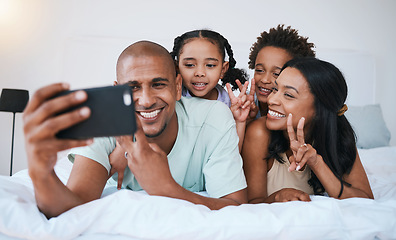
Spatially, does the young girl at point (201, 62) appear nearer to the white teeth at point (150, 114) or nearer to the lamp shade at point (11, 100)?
the white teeth at point (150, 114)

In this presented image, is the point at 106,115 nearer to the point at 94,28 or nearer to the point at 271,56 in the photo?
the point at 271,56

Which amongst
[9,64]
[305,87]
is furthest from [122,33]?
[305,87]

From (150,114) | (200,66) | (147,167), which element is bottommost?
(147,167)

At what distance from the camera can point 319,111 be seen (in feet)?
4.60

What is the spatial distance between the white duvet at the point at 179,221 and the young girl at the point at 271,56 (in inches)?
36.3

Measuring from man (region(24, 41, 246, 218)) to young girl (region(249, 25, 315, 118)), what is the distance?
525 mm

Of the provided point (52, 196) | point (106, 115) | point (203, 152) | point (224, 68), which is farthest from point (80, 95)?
point (224, 68)

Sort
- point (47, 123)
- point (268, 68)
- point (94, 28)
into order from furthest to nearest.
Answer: point (94, 28) < point (268, 68) < point (47, 123)

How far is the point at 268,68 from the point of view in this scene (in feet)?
5.90

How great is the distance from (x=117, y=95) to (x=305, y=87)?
0.98 m

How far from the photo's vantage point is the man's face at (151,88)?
42.9 inches

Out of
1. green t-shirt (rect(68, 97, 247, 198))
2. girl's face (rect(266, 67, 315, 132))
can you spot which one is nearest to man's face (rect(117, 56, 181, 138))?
green t-shirt (rect(68, 97, 247, 198))

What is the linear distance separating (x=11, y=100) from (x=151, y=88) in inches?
75.5

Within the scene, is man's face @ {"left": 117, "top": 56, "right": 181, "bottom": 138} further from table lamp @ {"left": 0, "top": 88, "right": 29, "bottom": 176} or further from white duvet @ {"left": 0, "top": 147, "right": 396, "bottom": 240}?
table lamp @ {"left": 0, "top": 88, "right": 29, "bottom": 176}
